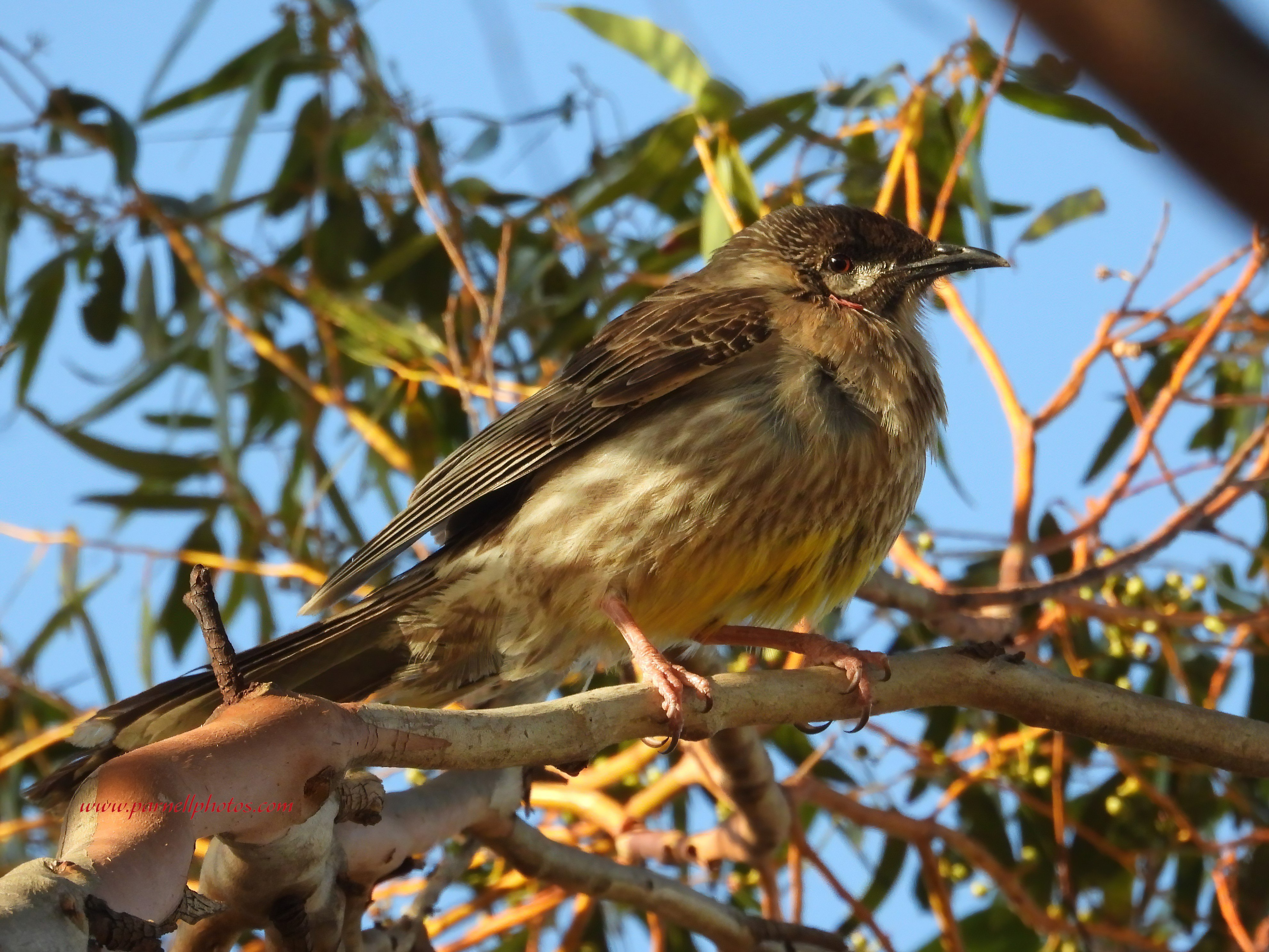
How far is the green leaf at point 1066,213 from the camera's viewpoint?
169 inches

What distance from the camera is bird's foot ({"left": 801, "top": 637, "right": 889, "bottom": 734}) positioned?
2.85 metres

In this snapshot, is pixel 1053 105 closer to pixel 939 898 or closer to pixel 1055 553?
pixel 1055 553

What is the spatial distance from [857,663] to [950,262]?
131 cm

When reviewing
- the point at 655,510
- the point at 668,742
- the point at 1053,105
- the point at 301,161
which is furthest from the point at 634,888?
the point at 301,161

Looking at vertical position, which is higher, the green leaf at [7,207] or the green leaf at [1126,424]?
the green leaf at [7,207]

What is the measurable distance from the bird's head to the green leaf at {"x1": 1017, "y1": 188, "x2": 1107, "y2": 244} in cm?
54

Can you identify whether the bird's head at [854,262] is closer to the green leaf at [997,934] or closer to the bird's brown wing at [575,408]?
the bird's brown wing at [575,408]

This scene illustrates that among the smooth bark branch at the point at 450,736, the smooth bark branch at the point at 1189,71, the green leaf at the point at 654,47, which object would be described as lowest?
the smooth bark branch at the point at 1189,71

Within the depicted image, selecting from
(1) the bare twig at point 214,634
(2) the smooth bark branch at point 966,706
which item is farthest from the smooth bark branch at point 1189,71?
(2) the smooth bark branch at point 966,706

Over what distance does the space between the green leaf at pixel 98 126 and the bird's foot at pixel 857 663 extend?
8.08 feet

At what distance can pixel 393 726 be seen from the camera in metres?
1.98

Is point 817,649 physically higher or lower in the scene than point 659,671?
higher

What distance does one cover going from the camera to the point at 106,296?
4.65 metres

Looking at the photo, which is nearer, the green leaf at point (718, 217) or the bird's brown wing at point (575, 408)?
the bird's brown wing at point (575, 408)
